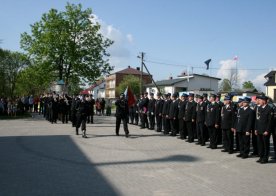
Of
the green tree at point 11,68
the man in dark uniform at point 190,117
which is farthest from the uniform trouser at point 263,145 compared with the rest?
the green tree at point 11,68

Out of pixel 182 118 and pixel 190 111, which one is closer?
pixel 190 111

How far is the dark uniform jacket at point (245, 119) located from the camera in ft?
34.8

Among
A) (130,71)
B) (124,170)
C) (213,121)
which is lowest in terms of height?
(124,170)

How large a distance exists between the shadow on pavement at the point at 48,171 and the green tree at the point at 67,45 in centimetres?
2618

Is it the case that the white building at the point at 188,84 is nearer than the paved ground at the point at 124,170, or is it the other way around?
the paved ground at the point at 124,170

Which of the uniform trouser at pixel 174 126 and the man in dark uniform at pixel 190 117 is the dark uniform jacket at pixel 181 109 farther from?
the uniform trouser at pixel 174 126

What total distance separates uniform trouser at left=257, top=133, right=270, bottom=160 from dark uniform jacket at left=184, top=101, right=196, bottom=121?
4.06m

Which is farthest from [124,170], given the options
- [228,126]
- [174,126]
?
[174,126]

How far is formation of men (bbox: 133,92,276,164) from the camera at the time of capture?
399 inches

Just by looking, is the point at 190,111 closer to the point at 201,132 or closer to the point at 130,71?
the point at 201,132

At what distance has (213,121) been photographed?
492 inches

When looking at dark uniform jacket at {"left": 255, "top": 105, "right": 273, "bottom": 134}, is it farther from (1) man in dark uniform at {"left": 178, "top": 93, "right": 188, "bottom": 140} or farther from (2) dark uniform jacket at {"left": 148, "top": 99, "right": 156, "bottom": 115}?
(2) dark uniform jacket at {"left": 148, "top": 99, "right": 156, "bottom": 115}

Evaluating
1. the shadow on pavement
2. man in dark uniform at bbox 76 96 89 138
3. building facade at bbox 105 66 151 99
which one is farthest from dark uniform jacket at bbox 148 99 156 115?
building facade at bbox 105 66 151 99

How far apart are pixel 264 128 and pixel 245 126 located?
0.84m
